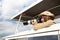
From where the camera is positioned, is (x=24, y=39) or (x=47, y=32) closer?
(x=47, y=32)

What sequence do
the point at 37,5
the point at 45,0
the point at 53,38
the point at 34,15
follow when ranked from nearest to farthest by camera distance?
the point at 53,38, the point at 45,0, the point at 37,5, the point at 34,15

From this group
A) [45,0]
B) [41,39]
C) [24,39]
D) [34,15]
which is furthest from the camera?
[34,15]

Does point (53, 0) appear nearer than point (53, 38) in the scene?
No

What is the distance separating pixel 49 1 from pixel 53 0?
0.26 ft

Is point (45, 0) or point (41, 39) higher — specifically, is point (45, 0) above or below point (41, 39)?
above

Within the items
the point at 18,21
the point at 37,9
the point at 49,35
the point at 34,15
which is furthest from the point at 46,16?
the point at 18,21

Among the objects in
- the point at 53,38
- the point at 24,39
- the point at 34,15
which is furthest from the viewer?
the point at 34,15

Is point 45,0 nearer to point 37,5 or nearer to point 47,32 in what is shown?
point 37,5

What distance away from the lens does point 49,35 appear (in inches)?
84.4

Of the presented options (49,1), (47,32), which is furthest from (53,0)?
(47,32)

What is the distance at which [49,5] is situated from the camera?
3520 mm

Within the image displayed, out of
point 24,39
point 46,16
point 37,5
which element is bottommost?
point 24,39

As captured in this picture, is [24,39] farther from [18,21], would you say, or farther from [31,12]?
[18,21]

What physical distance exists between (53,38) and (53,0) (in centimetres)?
131
